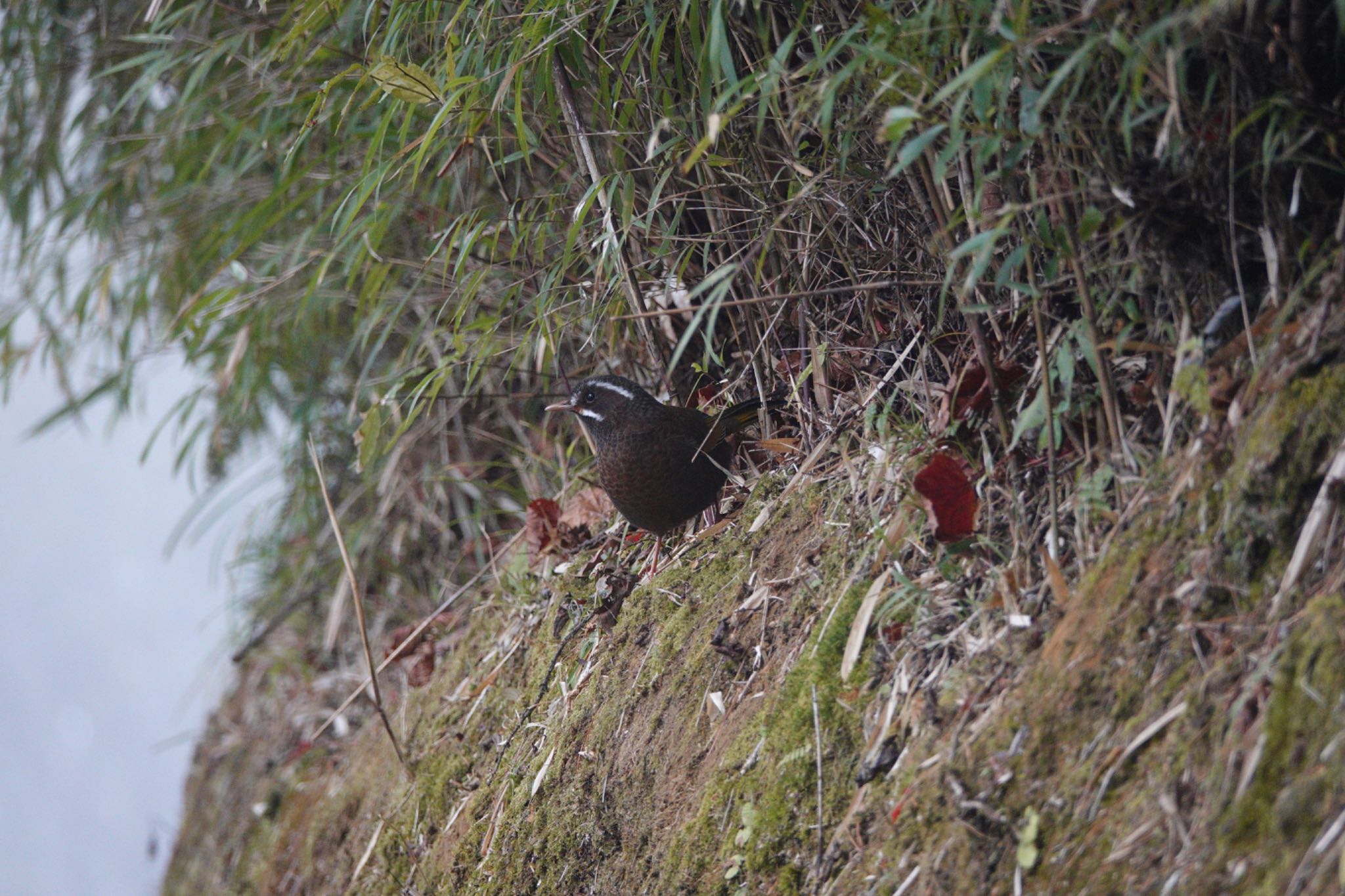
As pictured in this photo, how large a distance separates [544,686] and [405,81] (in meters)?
1.68

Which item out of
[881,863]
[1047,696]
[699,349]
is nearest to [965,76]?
[1047,696]

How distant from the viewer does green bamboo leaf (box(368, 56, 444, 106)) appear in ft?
8.43

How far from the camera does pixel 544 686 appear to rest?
3.23 m

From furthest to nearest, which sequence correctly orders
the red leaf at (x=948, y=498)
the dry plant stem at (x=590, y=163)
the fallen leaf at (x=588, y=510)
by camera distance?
the fallen leaf at (x=588, y=510), the dry plant stem at (x=590, y=163), the red leaf at (x=948, y=498)

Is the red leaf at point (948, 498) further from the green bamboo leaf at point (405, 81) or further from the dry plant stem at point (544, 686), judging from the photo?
the green bamboo leaf at point (405, 81)

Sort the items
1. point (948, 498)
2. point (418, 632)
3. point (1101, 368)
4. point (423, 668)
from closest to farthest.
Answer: point (1101, 368)
point (948, 498)
point (418, 632)
point (423, 668)

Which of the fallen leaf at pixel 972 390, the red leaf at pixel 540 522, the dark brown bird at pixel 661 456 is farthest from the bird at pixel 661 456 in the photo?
the fallen leaf at pixel 972 390

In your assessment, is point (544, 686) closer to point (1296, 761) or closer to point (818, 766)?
point (818, 766)

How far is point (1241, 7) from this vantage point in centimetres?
180

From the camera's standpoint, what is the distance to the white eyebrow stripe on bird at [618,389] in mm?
3287

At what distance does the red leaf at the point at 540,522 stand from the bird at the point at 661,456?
59 cm

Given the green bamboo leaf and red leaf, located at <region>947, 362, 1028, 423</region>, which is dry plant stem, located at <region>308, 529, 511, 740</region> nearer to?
the green bamboo leaf

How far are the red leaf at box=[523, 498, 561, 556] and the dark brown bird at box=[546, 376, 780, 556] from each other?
60cm

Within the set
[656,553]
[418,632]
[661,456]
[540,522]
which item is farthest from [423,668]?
[661,456]
